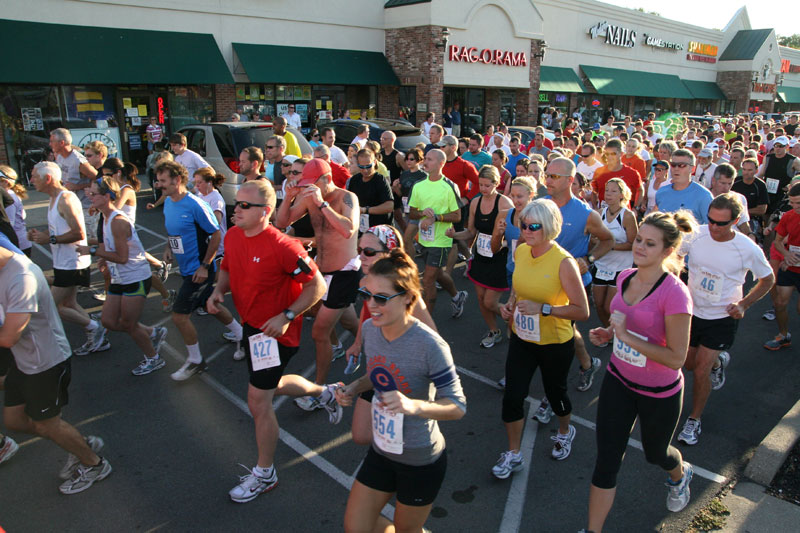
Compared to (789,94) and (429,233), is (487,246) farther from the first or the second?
(789,94)

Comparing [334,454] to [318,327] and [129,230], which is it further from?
[129,230]

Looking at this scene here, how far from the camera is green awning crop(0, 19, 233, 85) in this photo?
1475 cm

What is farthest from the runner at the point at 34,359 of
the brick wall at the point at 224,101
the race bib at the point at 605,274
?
the brick wall at the point at 224,101

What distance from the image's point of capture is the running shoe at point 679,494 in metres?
3.72

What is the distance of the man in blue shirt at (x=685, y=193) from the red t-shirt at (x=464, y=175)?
3091 mm

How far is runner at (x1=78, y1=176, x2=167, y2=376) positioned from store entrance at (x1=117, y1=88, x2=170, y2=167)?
1340cm

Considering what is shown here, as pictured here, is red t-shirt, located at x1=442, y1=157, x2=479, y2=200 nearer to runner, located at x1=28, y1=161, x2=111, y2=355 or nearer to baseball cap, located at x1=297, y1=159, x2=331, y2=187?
baseball cap, located at x1=297, y1=159, x2=331, y2=187

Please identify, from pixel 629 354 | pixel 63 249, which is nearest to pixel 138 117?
pixel 63 249

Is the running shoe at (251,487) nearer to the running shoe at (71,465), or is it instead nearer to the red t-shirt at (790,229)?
the running shoe at (71,465)

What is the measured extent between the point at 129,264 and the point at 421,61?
747 inches

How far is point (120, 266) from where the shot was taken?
17.8 ft

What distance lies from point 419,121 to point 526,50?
7385 mm

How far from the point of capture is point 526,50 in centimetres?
2655

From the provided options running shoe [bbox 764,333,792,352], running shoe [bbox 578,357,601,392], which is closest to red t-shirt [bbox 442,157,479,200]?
running shoe [bbox 578,357,601,392]
